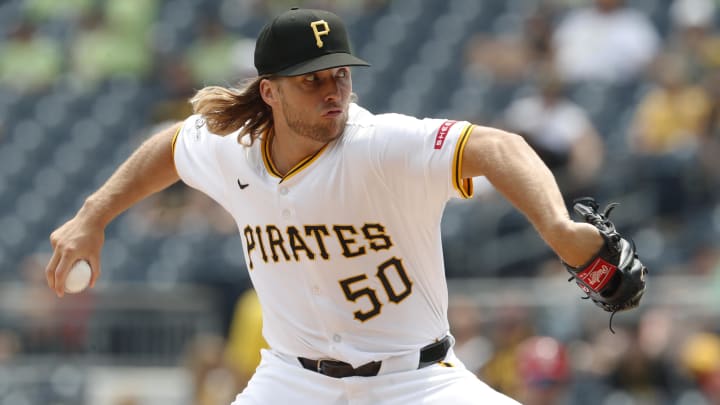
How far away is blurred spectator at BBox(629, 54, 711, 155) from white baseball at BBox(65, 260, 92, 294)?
5396 mm

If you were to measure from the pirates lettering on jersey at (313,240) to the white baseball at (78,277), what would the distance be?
1.90 ft

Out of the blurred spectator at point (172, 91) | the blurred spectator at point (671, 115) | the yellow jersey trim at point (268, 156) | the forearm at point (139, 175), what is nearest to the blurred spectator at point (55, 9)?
the blurred spectator at point (172, 91)

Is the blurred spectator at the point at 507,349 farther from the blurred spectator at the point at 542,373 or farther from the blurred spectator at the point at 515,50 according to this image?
the blurred spectator at the point at 515,50

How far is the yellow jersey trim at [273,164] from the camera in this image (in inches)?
161

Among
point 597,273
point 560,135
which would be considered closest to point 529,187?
point 597,273

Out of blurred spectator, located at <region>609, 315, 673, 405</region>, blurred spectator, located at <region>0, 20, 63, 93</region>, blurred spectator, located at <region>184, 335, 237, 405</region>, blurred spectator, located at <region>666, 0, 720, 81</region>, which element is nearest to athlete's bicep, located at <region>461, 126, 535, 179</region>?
blurred spectator, located at <region>609, 315, 673, 405</region>

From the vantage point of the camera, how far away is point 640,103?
9930mm

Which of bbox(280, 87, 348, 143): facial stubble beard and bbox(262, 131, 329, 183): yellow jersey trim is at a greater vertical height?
bbox(280, 87, 348, 143): facial stubble beard

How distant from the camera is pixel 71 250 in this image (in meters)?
4.32

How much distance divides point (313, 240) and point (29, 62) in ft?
36.5

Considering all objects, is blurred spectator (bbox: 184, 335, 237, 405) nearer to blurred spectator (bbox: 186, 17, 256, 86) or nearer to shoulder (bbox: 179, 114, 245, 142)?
shoulder (bbox: 179, 114, 245, 142)

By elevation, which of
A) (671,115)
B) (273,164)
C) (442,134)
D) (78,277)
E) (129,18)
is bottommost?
(671,115)

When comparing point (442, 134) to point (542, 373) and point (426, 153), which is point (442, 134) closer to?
point (426, 153)

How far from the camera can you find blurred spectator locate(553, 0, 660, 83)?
10250 millimetres
